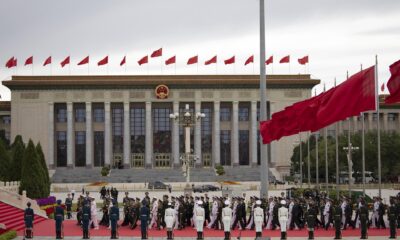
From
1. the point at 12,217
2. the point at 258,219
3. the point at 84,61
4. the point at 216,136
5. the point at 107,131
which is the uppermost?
the point at 84,61

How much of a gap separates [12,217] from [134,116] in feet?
203

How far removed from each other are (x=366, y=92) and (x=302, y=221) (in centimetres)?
975

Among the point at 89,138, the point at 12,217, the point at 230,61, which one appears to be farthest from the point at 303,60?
the point at 12,217

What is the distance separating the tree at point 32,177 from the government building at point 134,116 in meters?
48.2

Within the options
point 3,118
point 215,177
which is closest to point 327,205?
point 215,177

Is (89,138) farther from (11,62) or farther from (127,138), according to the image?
(11,62)

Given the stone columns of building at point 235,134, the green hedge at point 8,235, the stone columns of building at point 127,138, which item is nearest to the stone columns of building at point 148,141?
the stone columns of building at point 127,138

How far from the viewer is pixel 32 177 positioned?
4056 cm

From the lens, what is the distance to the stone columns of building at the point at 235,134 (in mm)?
90250

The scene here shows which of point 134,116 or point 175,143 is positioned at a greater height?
point 134,116

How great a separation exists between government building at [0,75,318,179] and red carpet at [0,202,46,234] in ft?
183

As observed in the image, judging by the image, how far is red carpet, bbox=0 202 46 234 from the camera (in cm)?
2884

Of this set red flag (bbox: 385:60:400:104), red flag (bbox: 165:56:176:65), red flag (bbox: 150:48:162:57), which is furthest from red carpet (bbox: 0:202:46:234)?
red flag (bbox: 165:56:176:65)

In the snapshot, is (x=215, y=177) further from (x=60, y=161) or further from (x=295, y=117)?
(x=295, y=117)
